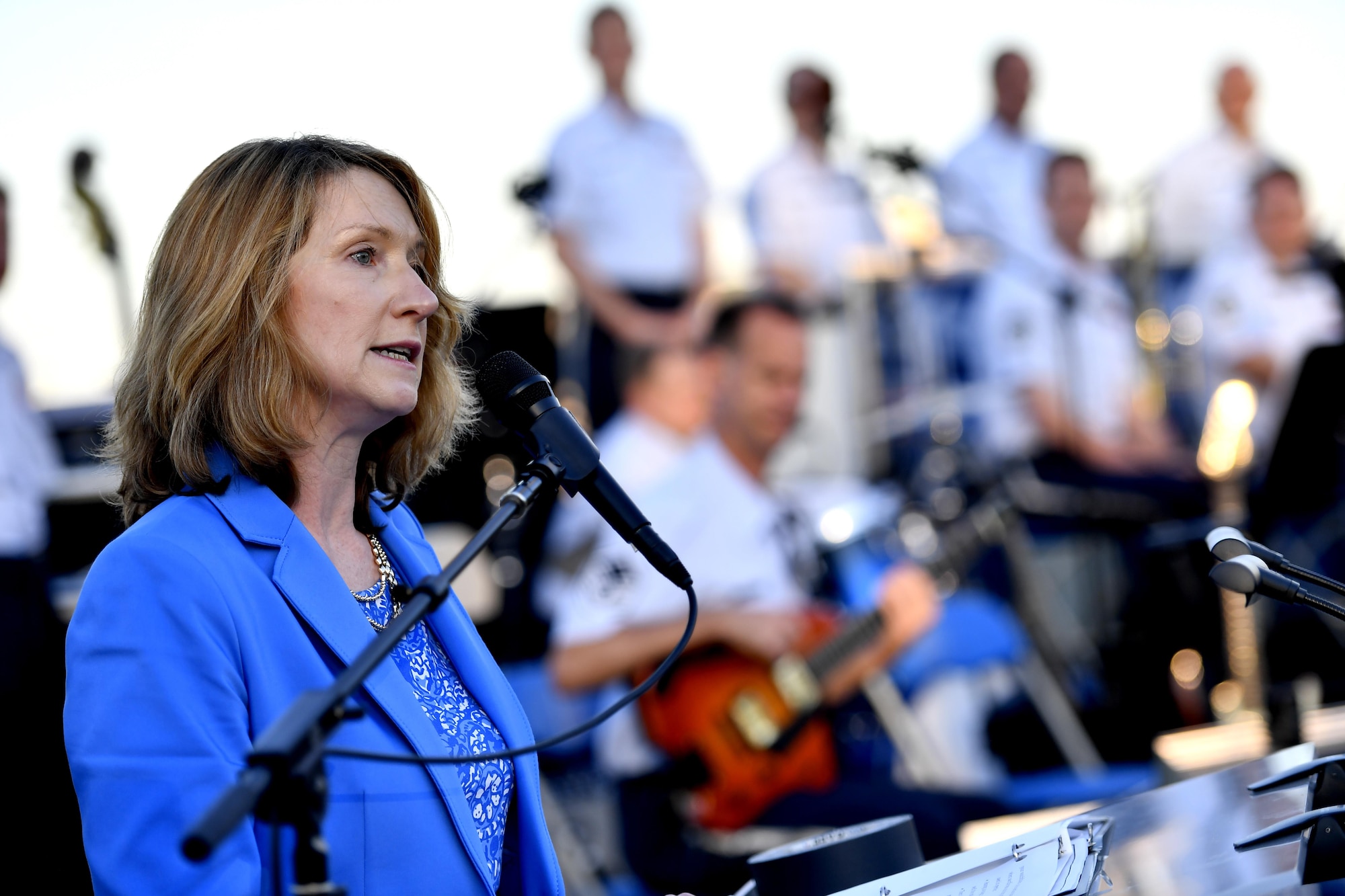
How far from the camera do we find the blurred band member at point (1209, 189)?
4.61 meters

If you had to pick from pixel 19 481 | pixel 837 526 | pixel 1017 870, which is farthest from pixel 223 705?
pixel 837 526

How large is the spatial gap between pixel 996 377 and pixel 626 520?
334cm

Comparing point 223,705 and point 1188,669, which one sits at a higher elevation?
Answer: point 223,705

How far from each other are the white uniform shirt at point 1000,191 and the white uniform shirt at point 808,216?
0.39 m

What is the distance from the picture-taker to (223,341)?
1.32 metres

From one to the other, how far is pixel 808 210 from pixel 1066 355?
1115 millimetres

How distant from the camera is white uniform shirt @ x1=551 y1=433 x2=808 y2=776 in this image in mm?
3531

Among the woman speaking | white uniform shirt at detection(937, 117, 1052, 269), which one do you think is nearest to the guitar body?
white uniform shirt at detection(937, 117, 1052, 269)

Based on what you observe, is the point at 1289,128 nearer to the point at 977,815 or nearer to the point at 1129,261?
the point at 1129,261

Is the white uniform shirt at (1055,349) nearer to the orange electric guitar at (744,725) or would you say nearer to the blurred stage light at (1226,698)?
the blurred stage light at (1226,698)

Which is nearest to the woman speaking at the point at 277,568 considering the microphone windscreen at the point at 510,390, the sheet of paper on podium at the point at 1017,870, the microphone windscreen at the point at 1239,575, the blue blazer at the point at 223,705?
the blue blazer at the point at 223,705

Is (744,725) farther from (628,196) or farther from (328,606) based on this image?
(328,606)

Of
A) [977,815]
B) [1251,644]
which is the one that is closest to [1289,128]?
[1251,644]

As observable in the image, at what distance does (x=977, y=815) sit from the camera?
11.3ft
